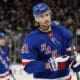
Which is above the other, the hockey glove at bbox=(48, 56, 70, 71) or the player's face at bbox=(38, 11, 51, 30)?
the player's face at bbox=(38, 11, 51, 30)

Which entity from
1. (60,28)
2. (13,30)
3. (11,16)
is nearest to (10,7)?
(11,16)

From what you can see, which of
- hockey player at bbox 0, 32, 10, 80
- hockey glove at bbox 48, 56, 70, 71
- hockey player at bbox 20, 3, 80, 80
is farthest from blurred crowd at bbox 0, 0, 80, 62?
hockey glove at bbox 48, 56, 70, 71

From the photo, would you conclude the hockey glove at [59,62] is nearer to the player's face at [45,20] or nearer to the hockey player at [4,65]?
the player's face at [45,20]

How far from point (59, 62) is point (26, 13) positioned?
7986mm

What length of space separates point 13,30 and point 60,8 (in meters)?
2.09

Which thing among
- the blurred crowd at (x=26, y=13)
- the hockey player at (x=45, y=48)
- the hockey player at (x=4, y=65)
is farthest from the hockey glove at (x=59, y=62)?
the blurred crowd at (x=26, y=13)

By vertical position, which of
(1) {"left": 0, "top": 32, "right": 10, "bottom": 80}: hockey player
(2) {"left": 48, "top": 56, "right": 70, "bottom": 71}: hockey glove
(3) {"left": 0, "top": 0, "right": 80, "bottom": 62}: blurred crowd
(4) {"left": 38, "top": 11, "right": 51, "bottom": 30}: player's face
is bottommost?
(3) {"left": 0, "top": 0, "right": 80, "bottom": 62}: blurred crowd

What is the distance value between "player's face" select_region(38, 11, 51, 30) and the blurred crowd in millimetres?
6091

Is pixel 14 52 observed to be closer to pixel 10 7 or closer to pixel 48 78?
pixel 10 7

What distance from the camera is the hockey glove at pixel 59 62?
12.6 feet

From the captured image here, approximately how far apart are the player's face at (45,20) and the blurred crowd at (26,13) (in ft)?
20.0

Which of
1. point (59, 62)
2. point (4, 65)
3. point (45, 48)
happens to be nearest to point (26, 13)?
point (4, 65)

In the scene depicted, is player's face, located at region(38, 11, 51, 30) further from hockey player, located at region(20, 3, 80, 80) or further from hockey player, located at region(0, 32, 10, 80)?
hockey player, located at region(0, 32, 10, 80)

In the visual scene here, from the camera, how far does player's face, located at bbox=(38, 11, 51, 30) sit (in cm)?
392
